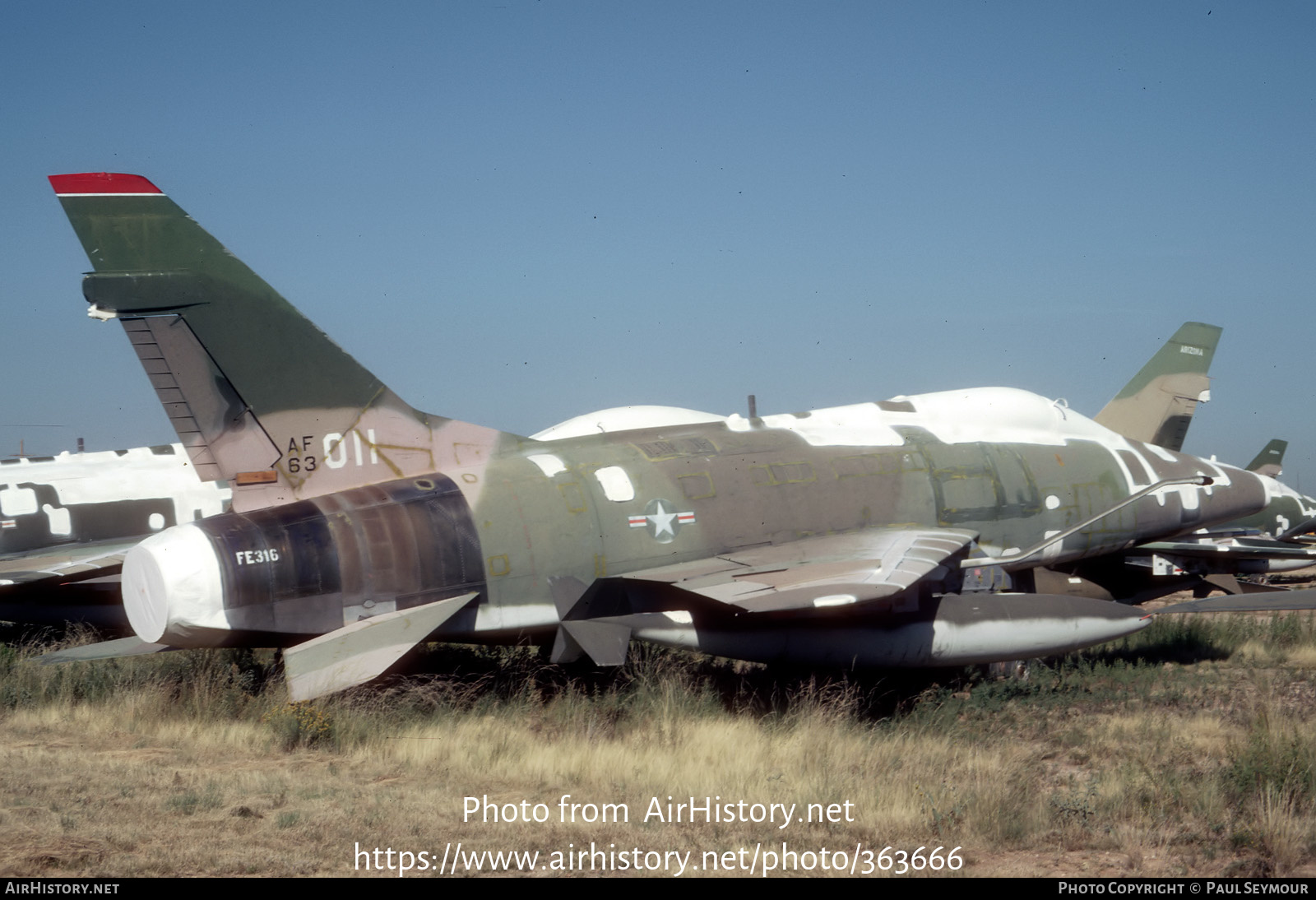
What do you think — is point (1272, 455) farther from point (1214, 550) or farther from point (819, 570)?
point (819, 570)

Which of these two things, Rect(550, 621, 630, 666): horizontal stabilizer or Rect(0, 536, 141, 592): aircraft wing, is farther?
Rect(0, 536, 141, 592): aircraft wing

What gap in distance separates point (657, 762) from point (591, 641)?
1829 millimetres

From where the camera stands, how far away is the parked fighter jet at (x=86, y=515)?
1630cm

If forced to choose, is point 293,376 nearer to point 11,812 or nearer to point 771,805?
point 11,812

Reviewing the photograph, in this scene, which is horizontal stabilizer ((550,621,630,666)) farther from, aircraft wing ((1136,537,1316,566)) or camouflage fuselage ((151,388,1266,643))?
aircraft wing ((1136,537,1316,566))

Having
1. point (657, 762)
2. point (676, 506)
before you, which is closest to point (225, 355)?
point (676, 506)

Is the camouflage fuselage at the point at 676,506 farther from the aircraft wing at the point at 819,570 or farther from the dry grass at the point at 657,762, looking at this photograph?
the dry grass at the point at 657,762

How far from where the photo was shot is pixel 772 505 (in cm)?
1308

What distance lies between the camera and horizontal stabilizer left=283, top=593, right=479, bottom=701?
33.1 feet

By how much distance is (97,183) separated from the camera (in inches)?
443

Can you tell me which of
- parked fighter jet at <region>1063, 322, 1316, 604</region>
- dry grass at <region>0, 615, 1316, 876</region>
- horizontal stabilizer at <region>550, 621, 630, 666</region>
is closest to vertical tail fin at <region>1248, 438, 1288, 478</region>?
parked fighter jet at <region>1063, 322, 1316, 604</region>

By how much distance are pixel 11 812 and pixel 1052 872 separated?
22.7 feet

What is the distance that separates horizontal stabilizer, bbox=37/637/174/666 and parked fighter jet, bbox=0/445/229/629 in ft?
13.3

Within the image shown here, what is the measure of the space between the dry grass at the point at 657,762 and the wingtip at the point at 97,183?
17.8 ft
